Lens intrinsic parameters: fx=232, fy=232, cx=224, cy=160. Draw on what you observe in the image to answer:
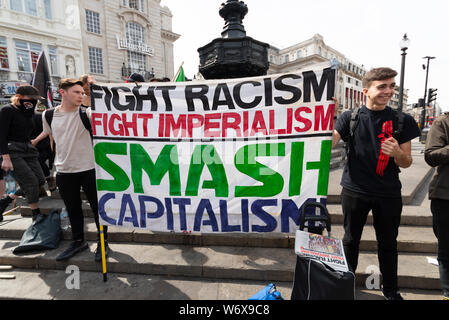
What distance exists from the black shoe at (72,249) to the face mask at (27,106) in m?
2.15

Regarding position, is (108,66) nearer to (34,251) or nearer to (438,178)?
(34,251)

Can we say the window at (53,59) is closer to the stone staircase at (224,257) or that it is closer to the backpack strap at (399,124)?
the stone staircase at (224,257)

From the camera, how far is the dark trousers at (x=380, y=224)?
2.10 meters

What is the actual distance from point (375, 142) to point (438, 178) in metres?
0.80

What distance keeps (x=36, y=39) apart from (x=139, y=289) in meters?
25.9

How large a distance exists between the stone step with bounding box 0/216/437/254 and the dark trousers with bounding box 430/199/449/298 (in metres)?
0.76

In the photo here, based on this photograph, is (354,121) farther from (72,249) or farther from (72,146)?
(72,249)

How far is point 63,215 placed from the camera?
380cm

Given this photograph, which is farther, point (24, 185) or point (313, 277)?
point (24, 185)

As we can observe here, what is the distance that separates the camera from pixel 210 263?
2.86 m

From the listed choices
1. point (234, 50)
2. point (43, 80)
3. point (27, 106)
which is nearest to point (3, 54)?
point (43, 80)

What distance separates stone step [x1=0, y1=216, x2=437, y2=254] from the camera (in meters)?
3.03

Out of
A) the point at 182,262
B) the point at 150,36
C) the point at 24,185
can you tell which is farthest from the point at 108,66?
the point at 182,262

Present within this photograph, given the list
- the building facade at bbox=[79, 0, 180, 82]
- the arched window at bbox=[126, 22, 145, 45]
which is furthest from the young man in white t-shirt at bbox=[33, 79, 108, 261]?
the arched window at bbox=[126, 22, 145, 45]
